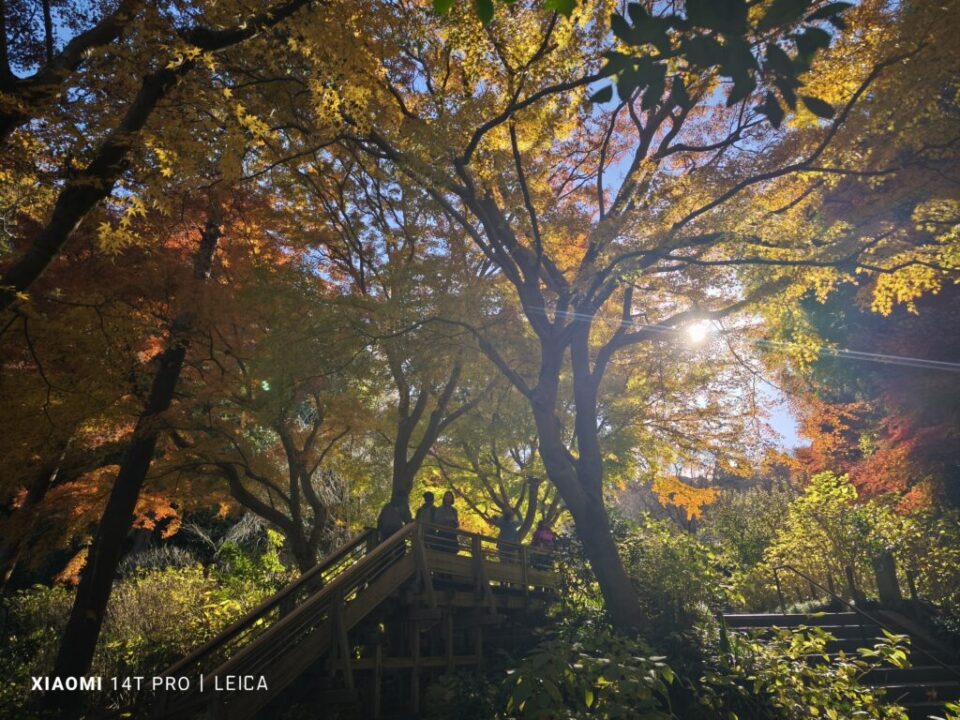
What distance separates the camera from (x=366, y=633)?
6973 mm

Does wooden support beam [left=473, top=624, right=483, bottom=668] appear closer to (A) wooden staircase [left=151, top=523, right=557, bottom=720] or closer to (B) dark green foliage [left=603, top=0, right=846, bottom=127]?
(A) wooden staircase [left=151, top=523, right=557, bottom=720]

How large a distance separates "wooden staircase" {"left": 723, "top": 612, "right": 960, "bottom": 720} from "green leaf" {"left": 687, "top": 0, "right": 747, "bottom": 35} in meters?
6.22

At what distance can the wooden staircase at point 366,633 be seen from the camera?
16.5ft

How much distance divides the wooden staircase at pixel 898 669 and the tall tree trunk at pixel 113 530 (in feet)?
32.7

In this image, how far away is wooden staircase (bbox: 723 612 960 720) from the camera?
7.46m

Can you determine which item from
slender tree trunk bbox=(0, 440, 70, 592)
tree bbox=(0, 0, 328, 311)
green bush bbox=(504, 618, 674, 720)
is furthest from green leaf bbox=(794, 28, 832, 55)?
slender tree trunk bbox=(0, 440, 70, 592)

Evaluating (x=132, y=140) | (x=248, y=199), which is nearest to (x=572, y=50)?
(x=132, y=140)

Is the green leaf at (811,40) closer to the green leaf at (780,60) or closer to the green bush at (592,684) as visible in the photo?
the green leaf at (780,60)

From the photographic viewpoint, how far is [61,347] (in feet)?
26.8

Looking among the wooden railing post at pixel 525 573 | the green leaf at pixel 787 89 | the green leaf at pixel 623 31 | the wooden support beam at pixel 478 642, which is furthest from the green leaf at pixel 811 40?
the wooden railing post at pixel 525 573

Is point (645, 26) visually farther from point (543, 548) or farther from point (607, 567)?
point (543, 548)

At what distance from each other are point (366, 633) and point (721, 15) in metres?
7.36

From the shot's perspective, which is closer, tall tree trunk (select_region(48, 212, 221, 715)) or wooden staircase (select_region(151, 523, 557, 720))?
wooden staircase (select_region(151, 523, 557, 720))

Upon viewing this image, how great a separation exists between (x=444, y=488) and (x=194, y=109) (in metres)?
13.0
